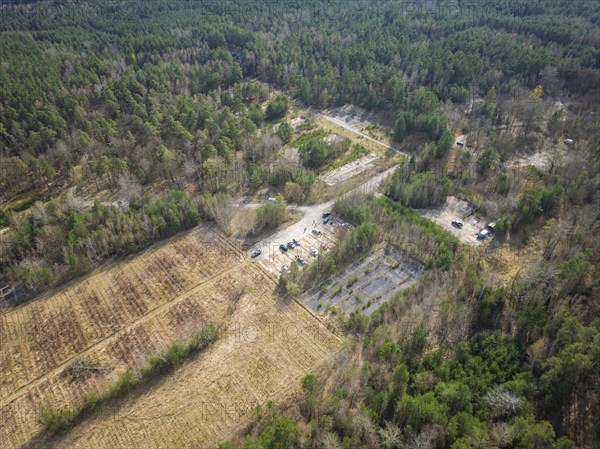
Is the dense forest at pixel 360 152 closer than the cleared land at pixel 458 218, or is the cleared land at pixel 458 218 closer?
the dense forest at pixel 360 152

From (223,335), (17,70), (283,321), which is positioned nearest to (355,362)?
(283,321)

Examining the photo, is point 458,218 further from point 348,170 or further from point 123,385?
point 123,385

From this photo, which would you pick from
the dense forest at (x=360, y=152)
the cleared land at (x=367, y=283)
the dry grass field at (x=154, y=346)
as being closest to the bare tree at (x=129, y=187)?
the dense forest at (x=360, y=152)

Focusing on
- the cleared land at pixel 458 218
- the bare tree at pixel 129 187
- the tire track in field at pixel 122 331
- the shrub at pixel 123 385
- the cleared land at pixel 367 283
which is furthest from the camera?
the bare tree at pixel 129 187

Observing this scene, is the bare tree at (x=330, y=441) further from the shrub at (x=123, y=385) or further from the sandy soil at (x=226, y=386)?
the shrub at (x=123, y=385)

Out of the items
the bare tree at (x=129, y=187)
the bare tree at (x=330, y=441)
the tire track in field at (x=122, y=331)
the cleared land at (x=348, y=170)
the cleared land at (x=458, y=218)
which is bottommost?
the cleared land at (x=348, y=170)

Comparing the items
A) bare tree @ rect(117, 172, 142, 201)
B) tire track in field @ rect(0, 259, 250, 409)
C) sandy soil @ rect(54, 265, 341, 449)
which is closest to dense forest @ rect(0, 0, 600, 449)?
bare tree @ rect(117, 172, 142, 201)

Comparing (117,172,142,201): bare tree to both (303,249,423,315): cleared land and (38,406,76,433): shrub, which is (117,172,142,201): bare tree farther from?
(303,249,423,315): cleared land

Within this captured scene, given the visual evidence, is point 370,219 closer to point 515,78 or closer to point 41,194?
point 41,194
